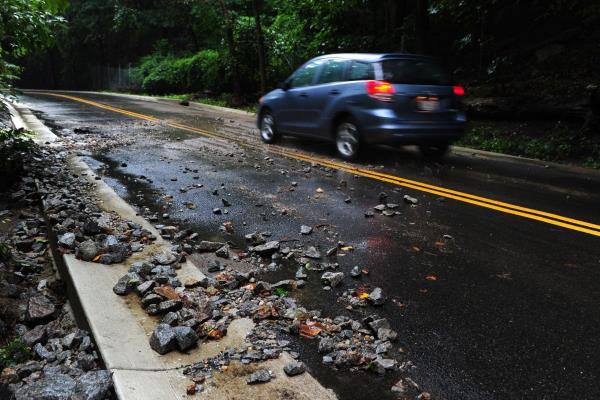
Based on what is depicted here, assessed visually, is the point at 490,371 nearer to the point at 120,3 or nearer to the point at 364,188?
the point at 364,188

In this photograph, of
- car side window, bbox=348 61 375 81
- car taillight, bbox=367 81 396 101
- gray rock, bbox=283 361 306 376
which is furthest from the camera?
car side window, bbox=348 61 375 81

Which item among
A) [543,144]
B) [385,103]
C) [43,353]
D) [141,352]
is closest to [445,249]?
[141,352]

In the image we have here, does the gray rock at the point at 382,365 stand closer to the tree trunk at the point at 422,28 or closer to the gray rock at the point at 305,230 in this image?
the gray rock at the point at 305,230

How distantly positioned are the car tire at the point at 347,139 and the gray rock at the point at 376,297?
5.46 metres

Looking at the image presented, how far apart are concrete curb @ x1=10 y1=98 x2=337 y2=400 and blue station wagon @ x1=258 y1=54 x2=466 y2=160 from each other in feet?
17.5

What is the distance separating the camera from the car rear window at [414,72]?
337 inches

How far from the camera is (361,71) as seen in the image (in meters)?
8.90

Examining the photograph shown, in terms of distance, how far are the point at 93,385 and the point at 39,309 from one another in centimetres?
136

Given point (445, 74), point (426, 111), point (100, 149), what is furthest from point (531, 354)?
point (100, 149)

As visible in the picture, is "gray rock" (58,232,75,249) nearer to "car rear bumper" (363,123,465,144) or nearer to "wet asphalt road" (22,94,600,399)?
"wet asphalt road" (22,94,600,399)

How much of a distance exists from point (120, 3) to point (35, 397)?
137ft

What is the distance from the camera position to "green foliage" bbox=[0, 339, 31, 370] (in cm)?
301

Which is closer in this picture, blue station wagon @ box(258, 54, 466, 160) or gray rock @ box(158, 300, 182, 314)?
gray rock @ box(158, 300, 182, 314)

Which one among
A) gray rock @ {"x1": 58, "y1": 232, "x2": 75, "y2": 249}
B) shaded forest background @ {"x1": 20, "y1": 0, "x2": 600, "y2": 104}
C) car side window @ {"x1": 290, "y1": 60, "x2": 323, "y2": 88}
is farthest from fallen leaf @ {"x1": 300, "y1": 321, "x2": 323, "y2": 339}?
car side window @ {"x1": 290, "y1": 60, "x2": 323, "y2": 88}
